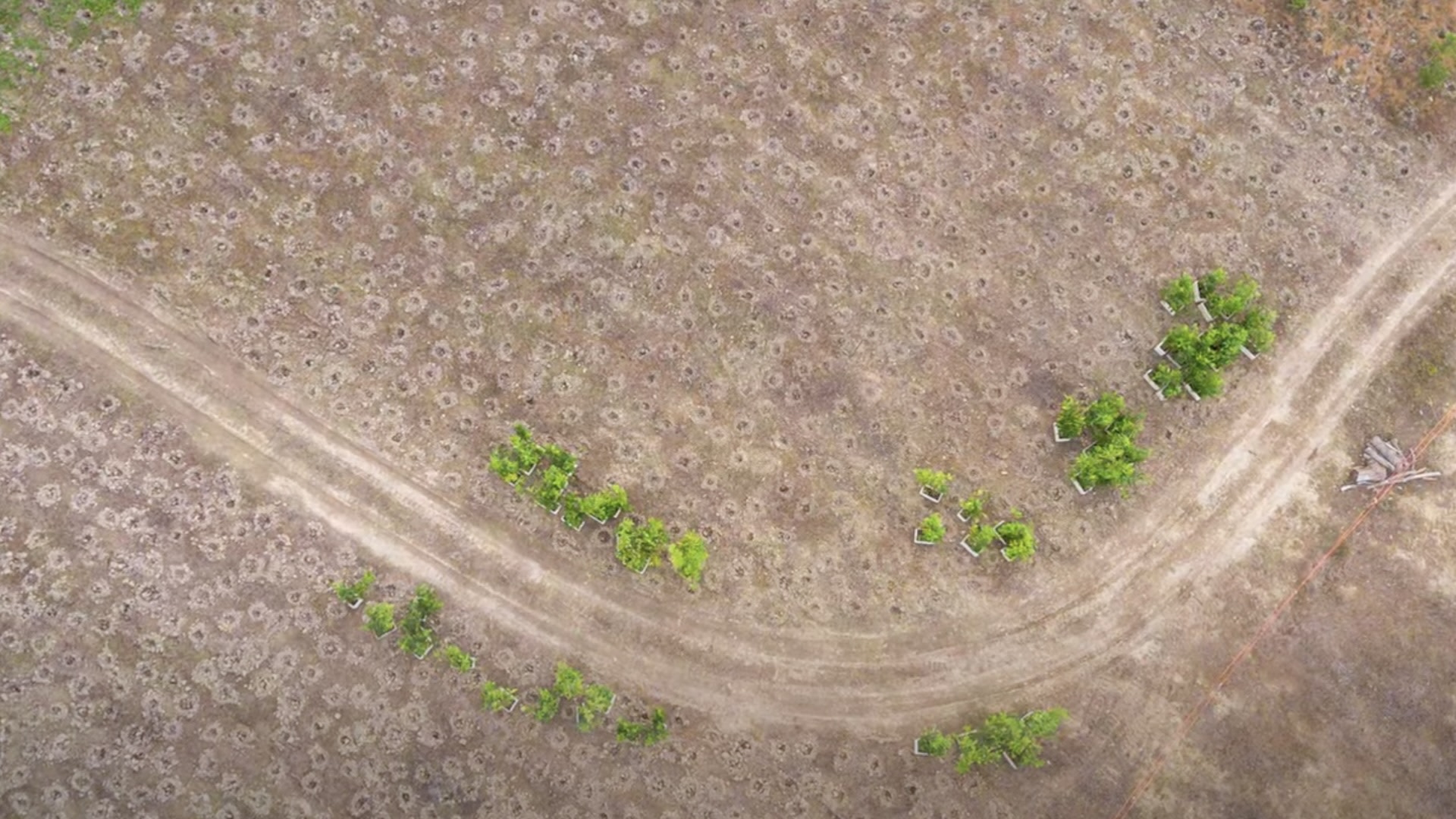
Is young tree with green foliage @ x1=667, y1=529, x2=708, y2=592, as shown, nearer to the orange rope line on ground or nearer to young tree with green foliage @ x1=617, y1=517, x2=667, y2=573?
young tree with green foliage @ x1=617, y1=517, x2=667, y2=573

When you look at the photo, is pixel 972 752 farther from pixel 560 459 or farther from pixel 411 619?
pixel 411 619

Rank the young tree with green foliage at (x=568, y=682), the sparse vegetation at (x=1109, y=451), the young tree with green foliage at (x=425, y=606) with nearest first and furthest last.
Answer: the young tree with green foliage at (x=568, y=682) → the young tree with green foliage at (x=425, y=606) → the sparse vegetation at (x=1109, y=451)

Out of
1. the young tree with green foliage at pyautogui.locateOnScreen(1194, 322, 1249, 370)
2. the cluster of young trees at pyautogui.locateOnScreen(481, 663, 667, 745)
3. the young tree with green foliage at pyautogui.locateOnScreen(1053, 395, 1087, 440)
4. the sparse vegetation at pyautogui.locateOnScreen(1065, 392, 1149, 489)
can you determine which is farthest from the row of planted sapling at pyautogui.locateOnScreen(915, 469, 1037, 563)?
the cluster of young trees at pyautogui.locateOnScreen(481, 663, 667, 745)

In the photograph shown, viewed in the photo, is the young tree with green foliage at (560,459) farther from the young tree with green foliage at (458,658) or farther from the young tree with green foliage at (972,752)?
the young tree with green foliage at (972,752)

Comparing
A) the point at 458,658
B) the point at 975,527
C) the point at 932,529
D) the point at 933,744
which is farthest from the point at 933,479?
the point at 458,658

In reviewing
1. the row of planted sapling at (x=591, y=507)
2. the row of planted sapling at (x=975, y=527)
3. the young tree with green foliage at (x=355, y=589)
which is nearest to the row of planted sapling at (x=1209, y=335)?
the row of planted sapling at (x=975, y=527)

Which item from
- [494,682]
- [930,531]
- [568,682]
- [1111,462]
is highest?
[1111,462]
